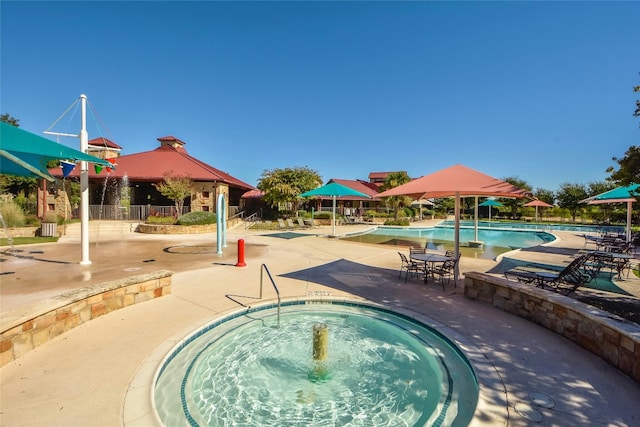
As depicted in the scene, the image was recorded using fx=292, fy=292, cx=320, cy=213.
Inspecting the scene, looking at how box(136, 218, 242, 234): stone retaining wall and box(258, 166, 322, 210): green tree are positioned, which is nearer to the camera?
box(136, 218, 242, 234): stone retaining wall

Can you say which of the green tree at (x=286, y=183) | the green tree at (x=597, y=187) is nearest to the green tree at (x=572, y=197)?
the green tree at (x=597, y=187)

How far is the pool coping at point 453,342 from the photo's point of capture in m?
2.81

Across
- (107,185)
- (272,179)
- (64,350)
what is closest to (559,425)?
(64,350)

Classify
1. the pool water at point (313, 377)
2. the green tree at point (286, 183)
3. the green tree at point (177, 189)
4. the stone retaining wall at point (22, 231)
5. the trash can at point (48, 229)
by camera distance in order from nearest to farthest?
the pool water at point (313, 377), the stone retaining wall at point (22, 231), the trash can at point (48, 229), the green tree at point (177, 189), the green tree at point (286, 183)

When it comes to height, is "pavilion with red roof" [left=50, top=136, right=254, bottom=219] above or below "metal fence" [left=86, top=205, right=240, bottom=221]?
above

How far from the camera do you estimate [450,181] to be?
23.2 ft

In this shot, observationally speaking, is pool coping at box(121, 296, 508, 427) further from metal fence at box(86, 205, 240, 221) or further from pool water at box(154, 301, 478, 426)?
metal fence at box(86, 205, 240, 221)

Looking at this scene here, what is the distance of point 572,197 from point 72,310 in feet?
150

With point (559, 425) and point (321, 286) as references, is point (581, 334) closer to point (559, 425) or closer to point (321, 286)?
point (559, 425)

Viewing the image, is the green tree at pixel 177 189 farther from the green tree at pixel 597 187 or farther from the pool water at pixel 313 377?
the green tree at pixel 597 187

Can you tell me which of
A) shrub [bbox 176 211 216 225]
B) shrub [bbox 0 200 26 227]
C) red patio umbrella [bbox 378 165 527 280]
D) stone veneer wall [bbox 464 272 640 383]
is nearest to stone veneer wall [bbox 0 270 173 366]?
red patio umbrella [bbox 378 165 527 280]

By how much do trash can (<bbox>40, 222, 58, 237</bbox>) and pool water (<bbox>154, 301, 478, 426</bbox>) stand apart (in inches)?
617

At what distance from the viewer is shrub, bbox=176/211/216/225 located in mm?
18094

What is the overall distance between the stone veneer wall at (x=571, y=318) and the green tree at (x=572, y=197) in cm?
3858
